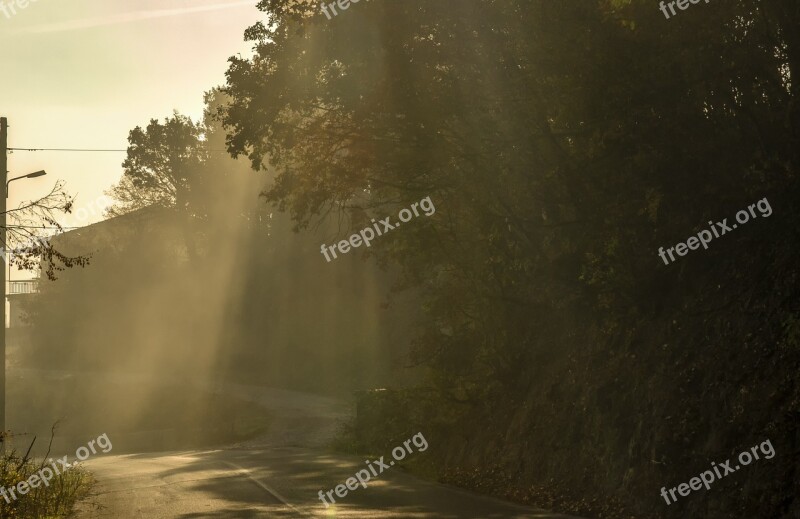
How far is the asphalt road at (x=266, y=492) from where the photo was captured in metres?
13.6

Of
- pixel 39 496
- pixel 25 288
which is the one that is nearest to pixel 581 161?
pixel 39 496

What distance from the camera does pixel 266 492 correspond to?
52.6 ft

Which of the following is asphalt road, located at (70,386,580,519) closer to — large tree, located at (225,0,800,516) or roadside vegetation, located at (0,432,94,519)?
roadside vegetation, located at (0,432,94,519)

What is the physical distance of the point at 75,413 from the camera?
5344 cm

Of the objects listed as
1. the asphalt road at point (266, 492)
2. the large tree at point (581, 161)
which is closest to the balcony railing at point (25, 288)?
the asphalt road at point (266, 492)

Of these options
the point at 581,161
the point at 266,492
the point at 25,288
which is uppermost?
the point at 25,288

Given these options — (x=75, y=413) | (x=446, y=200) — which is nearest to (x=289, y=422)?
(x=75, y=413)

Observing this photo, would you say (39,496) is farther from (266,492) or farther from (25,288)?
(25,288)

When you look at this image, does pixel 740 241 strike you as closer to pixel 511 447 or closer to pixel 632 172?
pixel 632 172

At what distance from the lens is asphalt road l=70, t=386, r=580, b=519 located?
13.6 metres

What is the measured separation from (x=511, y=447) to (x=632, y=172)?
587 cm

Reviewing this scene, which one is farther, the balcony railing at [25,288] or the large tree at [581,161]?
the balcony railing at [25,288]

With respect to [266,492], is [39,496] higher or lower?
higher

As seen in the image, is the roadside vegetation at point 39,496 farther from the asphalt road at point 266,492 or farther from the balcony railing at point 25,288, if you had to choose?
the balcony railing at point 25,288
